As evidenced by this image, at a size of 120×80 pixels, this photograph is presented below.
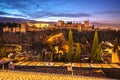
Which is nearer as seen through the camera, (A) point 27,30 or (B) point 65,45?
(B) point 65,45

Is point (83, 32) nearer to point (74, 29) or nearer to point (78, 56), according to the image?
point (74, 29)

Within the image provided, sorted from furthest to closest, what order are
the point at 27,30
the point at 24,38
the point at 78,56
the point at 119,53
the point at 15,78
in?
1. the point at 27,30
2. the point at 24,38
3. the point at 78,56
4. the point at 119,53
5. the point at 15,78

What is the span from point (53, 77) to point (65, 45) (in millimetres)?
22879

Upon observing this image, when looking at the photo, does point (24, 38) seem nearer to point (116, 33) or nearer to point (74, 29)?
point (74, 29)

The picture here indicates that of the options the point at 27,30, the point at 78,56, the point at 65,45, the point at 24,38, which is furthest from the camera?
the point at 27,30

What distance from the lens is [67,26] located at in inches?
1935

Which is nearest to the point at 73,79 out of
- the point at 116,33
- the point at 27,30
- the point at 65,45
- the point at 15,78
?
the point at 15,78

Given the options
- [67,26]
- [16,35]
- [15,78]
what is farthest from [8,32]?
[15,78]

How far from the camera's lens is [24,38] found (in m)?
43.4

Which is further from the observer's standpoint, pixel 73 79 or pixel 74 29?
pixel 74 29

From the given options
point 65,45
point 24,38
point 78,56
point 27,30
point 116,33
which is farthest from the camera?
point 27,30

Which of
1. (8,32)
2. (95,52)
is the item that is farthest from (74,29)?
(95,52)

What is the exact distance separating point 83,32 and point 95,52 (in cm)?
2796

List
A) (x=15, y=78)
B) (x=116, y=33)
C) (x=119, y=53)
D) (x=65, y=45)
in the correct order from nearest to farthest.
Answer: (x=15, y=78) → (x=119, y=53) → (x=65, y=45) → (x=116, y=33)
